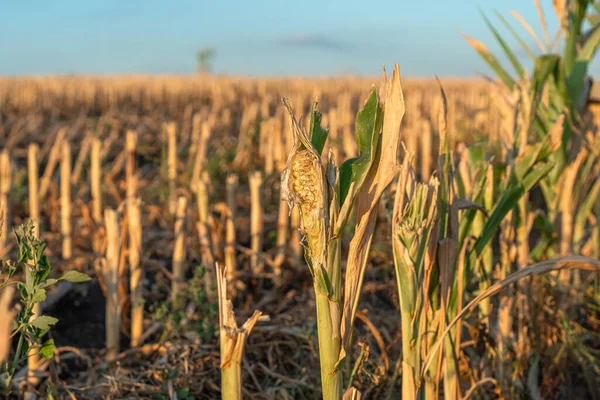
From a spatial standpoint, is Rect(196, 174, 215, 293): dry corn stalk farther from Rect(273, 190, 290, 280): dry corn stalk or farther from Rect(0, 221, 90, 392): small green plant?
Rect(0, 221, 90, 392): small green plant

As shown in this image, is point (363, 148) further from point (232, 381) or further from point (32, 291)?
point (32, 291)

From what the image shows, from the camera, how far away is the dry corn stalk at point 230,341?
1.20 metres

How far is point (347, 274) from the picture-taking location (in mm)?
1194

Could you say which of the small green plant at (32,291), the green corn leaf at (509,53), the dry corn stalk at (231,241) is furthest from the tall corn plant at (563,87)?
the small green plant at (32,291)

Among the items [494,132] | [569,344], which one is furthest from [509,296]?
[494,132]

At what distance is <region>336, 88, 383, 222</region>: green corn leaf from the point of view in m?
1.15

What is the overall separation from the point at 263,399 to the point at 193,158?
2849mm

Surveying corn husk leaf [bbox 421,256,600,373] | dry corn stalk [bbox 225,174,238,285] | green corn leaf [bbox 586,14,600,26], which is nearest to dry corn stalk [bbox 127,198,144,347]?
dry corn stalk [bbox 225,174,238,285]

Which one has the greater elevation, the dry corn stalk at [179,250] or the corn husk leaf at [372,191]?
the corn husk leaf at [372,191]

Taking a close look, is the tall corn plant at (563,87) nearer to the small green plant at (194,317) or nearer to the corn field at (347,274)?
the corn field at (347,274)

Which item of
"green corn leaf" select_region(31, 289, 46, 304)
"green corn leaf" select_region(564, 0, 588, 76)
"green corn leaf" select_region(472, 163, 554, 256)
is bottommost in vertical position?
"green corn leaf" select_region(31, 289, 46, 304)

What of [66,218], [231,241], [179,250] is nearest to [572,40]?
[231,241]

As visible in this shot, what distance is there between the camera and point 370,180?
1.19m

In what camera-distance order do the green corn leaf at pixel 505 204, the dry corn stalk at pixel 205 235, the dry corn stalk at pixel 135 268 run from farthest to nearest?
1. the dry corn stalk at pixel 205 235
2. the dry corn stalk at pixel 135 268
3. the green corn leaf at pixel 505 204
